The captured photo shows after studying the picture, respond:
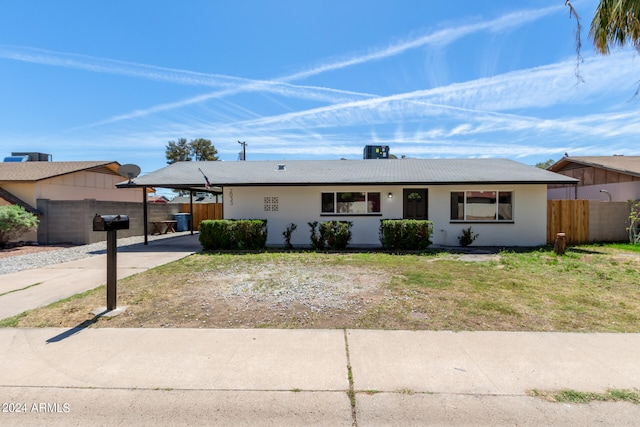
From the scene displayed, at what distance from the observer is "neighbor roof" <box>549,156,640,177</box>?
15122 mm

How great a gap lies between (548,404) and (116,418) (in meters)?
3.51

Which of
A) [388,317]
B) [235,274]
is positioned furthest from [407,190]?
[388,317]

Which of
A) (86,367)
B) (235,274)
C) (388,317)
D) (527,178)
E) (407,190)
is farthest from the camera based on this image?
(407,190)

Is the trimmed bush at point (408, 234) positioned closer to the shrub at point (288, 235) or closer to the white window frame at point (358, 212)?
the white window frame at point (358, 212)

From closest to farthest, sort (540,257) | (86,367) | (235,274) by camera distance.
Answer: (86,367) → (235,274) → (540,257)

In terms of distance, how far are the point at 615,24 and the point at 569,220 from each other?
8.70 m

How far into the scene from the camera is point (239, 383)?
10.2 feet

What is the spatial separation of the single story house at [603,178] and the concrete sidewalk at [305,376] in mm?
15251

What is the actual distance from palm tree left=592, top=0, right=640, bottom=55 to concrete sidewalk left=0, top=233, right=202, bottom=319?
434 inches

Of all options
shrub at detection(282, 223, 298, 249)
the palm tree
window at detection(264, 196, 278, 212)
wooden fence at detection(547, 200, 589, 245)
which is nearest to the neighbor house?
window at detection(264, 196, 278, 212)

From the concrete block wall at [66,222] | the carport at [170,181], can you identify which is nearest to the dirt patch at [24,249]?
the concrete block wall at [66,222]

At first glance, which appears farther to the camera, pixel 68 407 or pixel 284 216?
pixel 284 216

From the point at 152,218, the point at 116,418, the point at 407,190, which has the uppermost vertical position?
the point at 407,190

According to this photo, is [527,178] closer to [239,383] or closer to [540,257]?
[540,257]
